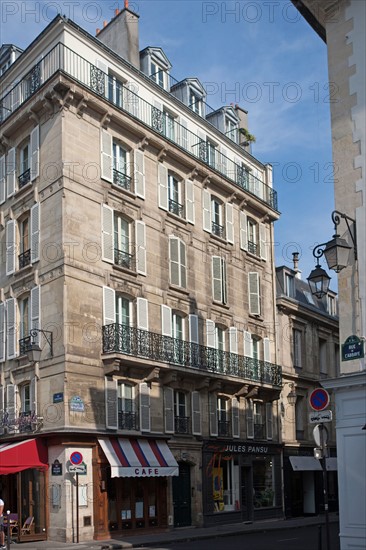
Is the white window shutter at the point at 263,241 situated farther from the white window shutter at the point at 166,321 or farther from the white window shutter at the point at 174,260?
the white window shutter at the point at 166,321

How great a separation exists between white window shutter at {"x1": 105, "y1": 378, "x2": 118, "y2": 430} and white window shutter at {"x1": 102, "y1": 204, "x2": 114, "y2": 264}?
3690 mm

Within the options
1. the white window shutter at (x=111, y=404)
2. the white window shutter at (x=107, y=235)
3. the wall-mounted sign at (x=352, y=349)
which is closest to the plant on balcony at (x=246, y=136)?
the white window shutter at (x=107, y=235)

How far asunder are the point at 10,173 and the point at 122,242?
4.38 m

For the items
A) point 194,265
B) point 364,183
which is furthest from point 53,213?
point 364,183

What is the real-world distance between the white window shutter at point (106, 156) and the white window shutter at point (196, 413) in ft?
25.4

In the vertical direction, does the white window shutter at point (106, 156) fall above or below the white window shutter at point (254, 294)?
above

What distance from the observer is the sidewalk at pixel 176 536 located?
65.1ft

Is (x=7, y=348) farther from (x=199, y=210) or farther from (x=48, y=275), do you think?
(x=199, y=210)

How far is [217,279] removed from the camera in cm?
2875

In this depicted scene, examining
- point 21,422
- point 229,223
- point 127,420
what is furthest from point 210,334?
point 21,422

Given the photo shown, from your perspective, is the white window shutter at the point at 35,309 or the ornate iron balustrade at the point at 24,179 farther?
the ornate iron balustrade at the point at 24,179

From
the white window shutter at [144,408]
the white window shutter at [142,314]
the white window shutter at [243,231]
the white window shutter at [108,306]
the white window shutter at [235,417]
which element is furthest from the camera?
the white window shutter at [243,231]

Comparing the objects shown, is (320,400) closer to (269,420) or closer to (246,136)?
(269,420)

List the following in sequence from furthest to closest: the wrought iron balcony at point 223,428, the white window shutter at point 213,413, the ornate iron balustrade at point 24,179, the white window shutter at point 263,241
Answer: the white window shutter at point 263,241, the wrought iron balcony at point 223,428, the white window shutter at point 213,413, the ornate iron balustrade at point 24,179
